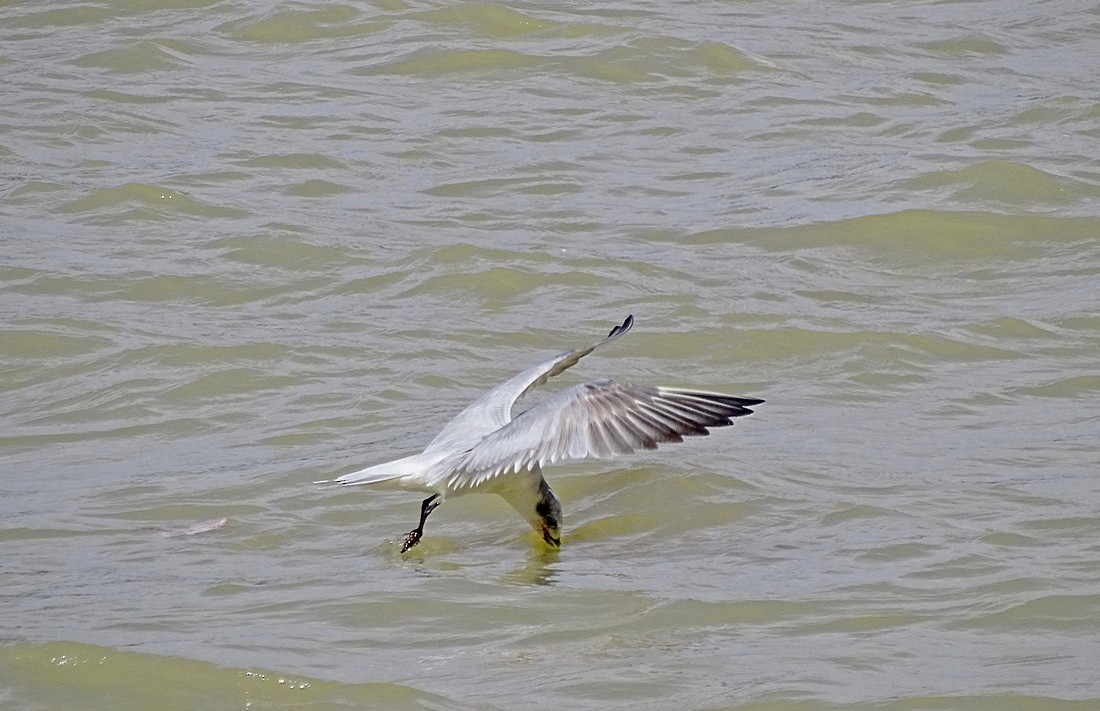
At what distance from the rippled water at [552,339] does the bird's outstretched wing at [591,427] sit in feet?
1.44

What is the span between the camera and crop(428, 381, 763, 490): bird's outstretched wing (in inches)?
221

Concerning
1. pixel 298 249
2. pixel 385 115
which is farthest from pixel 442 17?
pixel 298 249

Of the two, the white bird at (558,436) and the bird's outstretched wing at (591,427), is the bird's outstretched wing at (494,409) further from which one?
the bird's outstretched wing at (591,427)

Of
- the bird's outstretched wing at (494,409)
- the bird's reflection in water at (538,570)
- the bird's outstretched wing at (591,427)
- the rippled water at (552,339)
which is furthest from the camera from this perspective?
the bird's outstretched wing at (494,409)

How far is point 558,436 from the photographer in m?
5.64

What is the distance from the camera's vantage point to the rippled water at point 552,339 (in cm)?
506

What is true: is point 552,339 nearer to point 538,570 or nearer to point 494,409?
point 494,409

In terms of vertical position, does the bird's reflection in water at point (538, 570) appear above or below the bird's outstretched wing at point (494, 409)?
below

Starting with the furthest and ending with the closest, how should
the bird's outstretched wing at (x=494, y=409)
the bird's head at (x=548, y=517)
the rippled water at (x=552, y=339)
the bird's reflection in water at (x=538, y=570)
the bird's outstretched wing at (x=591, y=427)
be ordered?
the bird's head at (x=548, y=517)
the bird's outstretched wing at (x=494, y=409)
the bird's reflection in water at (x=538, y=570)
the bird's outstretched wing at (x=591, y=427)
the rippled water at (x=552, y=339)

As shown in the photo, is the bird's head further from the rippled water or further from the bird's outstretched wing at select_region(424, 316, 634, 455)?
the bird's outstretched wing at select_region(424, 316, 634, 455)

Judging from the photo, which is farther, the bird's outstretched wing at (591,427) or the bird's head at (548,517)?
the bird's head at (548,517)

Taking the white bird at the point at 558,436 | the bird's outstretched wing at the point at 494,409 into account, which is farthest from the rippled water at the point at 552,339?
the bird's outstretched wing at the point at 494,409

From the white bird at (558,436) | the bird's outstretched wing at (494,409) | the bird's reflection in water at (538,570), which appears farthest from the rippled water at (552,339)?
the bird's outstretched wing at (494,409)

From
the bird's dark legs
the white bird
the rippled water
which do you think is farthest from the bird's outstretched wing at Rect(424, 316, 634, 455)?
the rippled water
